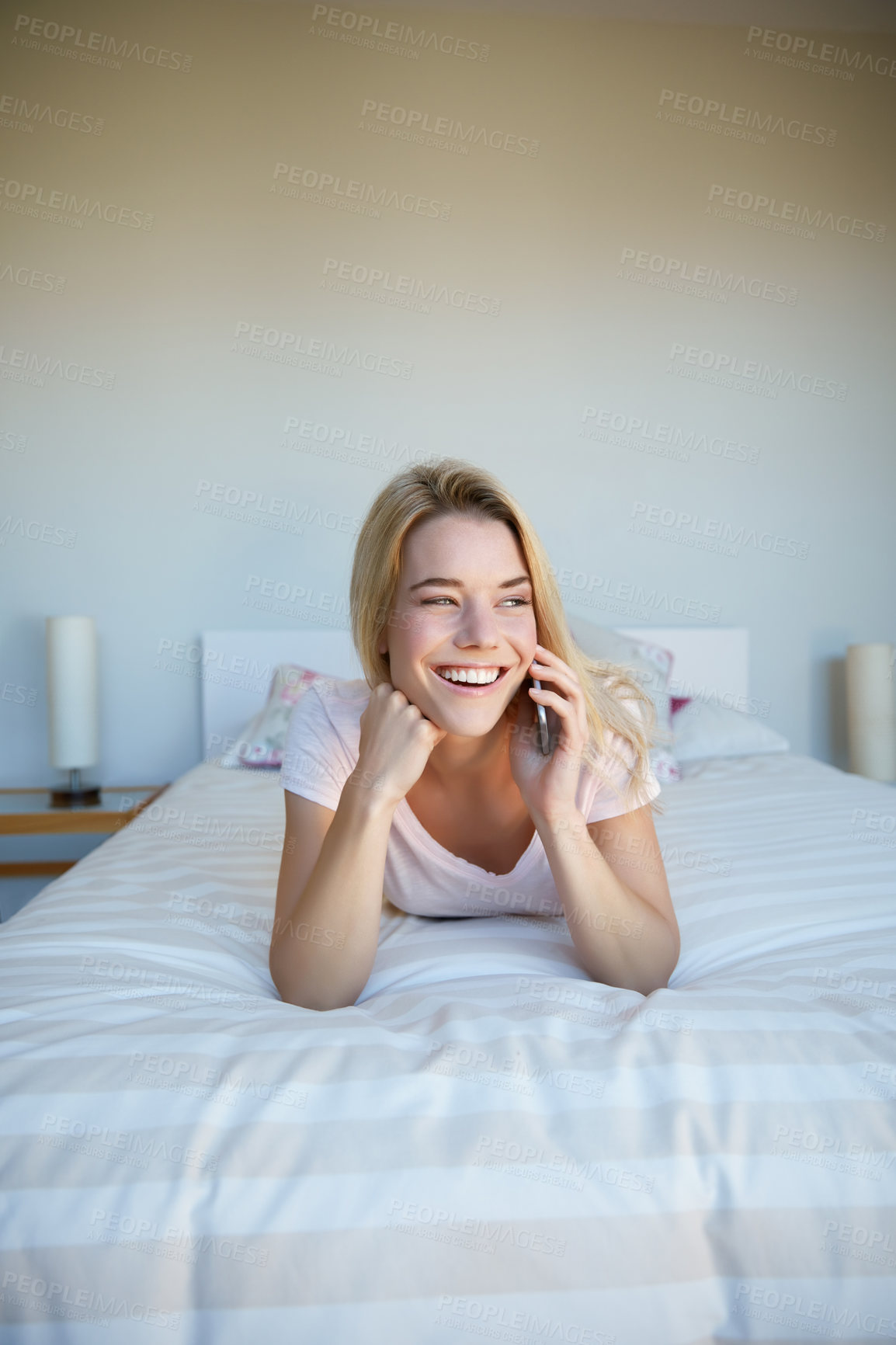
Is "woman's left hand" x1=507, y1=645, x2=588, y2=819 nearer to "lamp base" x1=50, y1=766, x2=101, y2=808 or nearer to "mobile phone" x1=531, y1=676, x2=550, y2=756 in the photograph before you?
"mobile phone" x1=531, y1=676, x2=550, y2=756

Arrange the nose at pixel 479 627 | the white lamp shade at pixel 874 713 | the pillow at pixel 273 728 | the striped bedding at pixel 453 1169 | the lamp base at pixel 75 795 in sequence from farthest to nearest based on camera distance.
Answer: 1. the white lamp shade at pixel 874 713
2. the lamp base at pixel 75 795
3. the pillow at pixel 273 728
4. the nose at pixel 479 627
5. the striped bedding at pixel 453 1169

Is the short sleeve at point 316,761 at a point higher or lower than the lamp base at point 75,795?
higher

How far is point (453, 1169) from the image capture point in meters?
0.73

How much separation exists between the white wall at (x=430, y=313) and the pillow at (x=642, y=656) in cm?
→ 42

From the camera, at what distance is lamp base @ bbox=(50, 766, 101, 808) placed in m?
3.06

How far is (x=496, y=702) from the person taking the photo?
123 centimetres

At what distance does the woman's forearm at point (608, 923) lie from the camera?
1142mm

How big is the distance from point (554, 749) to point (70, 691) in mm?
2286

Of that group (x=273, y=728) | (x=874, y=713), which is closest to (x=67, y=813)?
(x=273, y=728)

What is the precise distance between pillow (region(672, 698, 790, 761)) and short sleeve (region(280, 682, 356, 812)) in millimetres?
1606

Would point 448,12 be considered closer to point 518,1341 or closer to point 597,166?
point 597,166

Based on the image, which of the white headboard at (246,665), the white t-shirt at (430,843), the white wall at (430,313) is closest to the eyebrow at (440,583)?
the white t-shirt at (430,843)

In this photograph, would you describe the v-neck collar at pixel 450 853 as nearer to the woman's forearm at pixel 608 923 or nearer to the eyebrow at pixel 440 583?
the woman's forearm at pixel 608 923

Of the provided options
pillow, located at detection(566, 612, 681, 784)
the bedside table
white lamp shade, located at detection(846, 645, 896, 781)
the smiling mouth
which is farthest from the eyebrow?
white lamp shade, located at detection(846, 645, 896, 781)
